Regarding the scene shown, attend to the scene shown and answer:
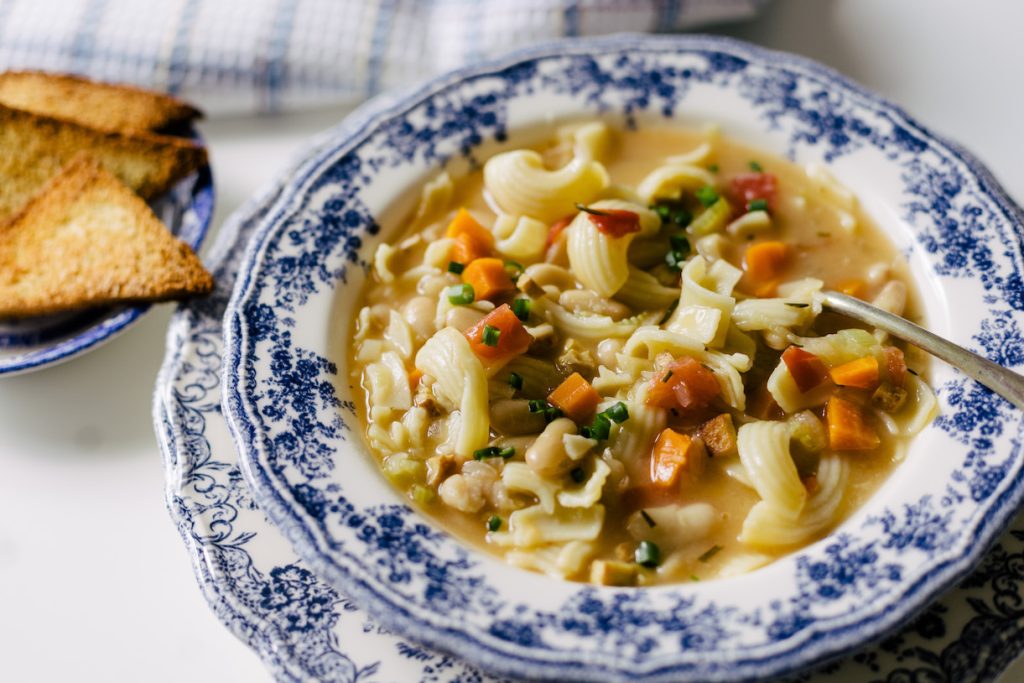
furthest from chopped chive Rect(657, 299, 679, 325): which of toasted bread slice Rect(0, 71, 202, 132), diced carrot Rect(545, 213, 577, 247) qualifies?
toasted bread slice Rect(0, 71, 202, 132)

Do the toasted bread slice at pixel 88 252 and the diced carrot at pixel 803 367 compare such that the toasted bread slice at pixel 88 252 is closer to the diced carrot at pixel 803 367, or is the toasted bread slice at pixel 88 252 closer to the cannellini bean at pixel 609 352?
the cannellini bean at pixel 609 352

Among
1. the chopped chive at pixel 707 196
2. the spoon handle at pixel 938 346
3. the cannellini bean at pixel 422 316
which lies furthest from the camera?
the chopped chive at pixel 707 196

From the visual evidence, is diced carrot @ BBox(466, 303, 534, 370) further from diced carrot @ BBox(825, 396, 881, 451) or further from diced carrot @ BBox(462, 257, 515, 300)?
diced carrot @ BBox(825, 396, 881, 451)

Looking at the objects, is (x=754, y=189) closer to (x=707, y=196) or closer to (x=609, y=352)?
(x=707, y=196)

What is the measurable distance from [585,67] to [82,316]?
2.77 meters

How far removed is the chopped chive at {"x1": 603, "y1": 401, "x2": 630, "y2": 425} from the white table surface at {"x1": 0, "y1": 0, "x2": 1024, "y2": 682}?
1.61 meters

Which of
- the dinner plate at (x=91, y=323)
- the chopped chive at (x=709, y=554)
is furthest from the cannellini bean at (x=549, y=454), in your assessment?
the dinner plate at (x=91, y=323)

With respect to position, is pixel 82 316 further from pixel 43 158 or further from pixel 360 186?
pixel 360 186

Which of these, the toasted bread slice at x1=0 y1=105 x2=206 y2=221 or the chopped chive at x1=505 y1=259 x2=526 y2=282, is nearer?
the chopped chive at x1=505 y1=259 x2=526 y2=282

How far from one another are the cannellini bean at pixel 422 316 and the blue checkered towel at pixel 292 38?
6.93 ft

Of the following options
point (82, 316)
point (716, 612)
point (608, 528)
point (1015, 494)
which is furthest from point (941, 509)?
point (82, 316)

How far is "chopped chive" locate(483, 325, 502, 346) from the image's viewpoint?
3.83 meters

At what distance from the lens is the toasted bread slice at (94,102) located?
5277 mm

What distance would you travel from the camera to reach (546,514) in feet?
11.5
